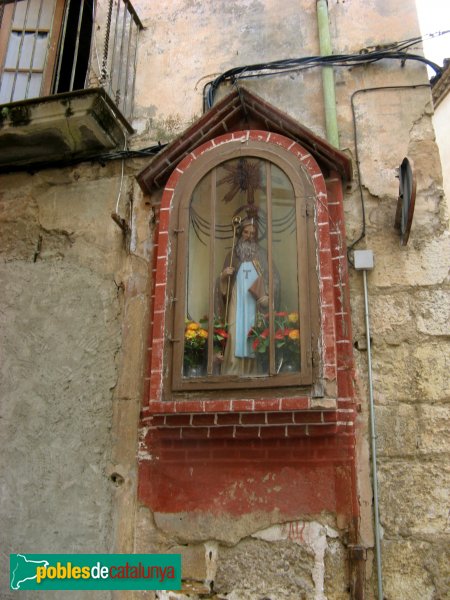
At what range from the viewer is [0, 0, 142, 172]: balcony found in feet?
13.5

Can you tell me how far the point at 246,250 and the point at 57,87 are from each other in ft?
7.28

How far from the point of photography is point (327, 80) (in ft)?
13.5

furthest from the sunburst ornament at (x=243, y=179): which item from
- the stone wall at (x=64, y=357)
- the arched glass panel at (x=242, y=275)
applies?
the stone wall at (x=64, y=357)

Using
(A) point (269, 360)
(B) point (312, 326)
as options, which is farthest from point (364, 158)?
(A) point (269, 360)

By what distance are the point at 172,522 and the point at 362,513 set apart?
1116mm

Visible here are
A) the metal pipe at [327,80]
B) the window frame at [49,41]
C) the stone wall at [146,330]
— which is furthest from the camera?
the window frame at [49,41]

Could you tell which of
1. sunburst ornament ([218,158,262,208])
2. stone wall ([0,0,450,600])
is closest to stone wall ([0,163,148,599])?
stone wall ([0,0,450,600])

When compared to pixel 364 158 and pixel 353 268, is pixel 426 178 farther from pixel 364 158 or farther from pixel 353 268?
pixel 353 268

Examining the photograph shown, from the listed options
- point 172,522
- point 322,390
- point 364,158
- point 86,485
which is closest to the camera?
point 322,390

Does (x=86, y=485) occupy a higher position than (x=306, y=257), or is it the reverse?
(x=306, y=257)

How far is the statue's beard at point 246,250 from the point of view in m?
3.59

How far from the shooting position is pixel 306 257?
3.34 metres

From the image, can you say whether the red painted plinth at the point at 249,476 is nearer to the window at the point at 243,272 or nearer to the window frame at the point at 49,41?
the window at the point at 243,272

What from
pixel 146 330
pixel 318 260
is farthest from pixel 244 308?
pixel 146 330
